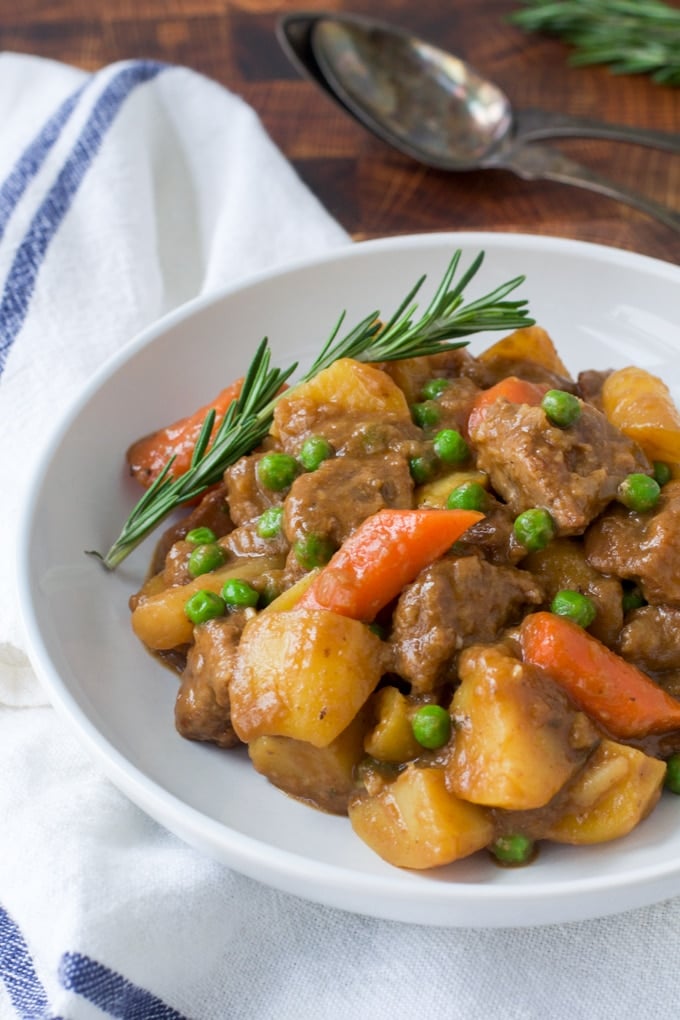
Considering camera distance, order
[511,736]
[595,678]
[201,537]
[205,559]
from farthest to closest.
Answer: [201,537], [205,559], [595,678], [511,736]

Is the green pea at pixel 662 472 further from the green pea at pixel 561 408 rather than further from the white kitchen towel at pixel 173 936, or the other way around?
the white kitchen towel at pixel 173 936

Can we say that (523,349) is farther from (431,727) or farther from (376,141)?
(376,141)

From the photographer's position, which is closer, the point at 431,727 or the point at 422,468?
the point at 431,727

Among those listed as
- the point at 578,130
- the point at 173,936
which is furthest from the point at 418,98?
the point at 173,936

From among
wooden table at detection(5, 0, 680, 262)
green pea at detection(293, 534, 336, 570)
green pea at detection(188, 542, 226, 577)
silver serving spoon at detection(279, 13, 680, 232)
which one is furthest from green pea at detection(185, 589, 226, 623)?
silver serving spoon at detection(279, 13, 680, 232)

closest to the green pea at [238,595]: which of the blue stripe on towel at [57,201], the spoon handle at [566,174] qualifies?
the blue stripe on towel at [57,201]

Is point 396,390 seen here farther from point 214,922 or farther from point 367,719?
point 214,922

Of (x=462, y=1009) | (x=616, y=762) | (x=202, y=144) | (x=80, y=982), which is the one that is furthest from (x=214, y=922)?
(x=202, y=144)
